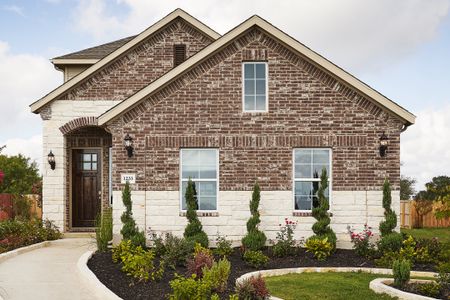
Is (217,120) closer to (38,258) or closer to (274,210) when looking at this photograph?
(274,210)

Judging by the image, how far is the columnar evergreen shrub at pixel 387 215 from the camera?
1558 cm

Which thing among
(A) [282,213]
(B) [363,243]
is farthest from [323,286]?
(A) [282,213]

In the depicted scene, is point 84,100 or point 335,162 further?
point 84,100

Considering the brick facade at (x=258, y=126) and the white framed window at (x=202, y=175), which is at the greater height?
the brick facade at (x=258, y=126)

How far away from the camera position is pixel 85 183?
20.6m

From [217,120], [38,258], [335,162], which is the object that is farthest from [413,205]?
[38,258]

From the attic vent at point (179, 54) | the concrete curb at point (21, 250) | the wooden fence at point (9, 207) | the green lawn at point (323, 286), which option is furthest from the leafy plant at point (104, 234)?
the wooden fence at point (9, 207)

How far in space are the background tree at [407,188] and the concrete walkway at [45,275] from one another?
36544mm

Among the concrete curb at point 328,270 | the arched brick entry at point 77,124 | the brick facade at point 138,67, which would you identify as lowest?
the concrete curb at point 328,270

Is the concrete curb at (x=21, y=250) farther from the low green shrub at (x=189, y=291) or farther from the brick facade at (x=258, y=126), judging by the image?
the low green shrub at (x=189, y=291)

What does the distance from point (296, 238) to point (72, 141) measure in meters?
8.83

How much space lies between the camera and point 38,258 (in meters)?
15.0

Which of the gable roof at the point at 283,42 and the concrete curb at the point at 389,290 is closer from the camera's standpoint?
the concrete curb at the point at 389,290

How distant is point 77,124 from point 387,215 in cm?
1060
